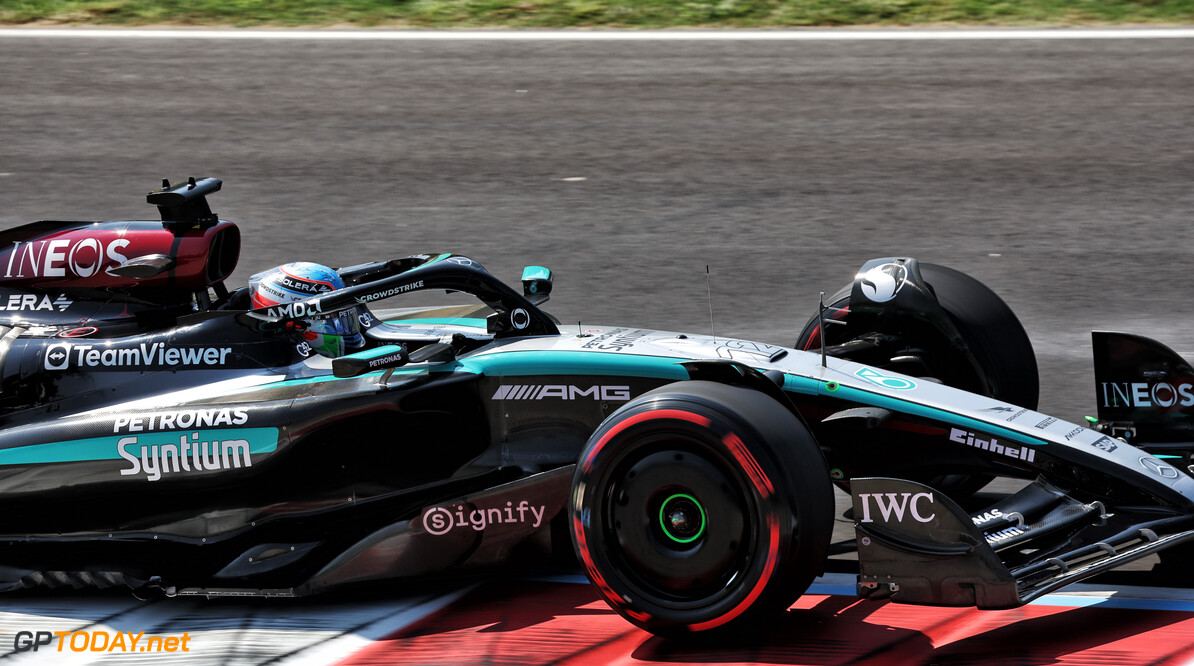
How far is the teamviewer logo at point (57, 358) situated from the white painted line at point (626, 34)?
9.27 m

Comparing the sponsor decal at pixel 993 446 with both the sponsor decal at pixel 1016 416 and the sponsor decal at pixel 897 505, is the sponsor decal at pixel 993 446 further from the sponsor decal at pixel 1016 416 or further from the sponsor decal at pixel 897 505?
the sponsor decal at pixel 897 505

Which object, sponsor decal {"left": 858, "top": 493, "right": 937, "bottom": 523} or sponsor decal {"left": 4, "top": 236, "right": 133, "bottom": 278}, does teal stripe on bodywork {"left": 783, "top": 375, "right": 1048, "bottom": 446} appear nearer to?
sponsor decal {"left": 858, "top": 493, "right": 937, "bottom": 523}

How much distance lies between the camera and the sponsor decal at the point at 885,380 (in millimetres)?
4840

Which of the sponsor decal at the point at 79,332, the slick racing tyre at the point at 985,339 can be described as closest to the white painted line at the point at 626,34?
the slick racing tyre at the point at 985,339

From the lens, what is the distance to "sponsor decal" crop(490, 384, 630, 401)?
480cm

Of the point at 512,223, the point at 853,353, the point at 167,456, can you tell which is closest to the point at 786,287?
the point at 512,223

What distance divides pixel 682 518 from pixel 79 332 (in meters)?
2.69

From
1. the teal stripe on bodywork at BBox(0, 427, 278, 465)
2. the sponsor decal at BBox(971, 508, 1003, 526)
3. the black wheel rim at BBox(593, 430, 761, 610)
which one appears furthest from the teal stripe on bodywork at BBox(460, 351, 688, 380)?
the sponsor decal at BBox(971, 508, 1003, 526)

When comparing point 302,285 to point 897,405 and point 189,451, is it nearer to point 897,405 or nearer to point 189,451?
point 189,451

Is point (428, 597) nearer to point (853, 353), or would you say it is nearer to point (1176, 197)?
point (853, 353)

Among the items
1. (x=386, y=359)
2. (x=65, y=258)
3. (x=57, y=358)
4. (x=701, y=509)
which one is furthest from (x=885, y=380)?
(x=65, y=258)

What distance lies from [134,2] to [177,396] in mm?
11319

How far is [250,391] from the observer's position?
5.08 metres

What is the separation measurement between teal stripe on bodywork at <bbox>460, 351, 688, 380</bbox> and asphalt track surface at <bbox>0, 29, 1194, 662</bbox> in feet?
8.75
